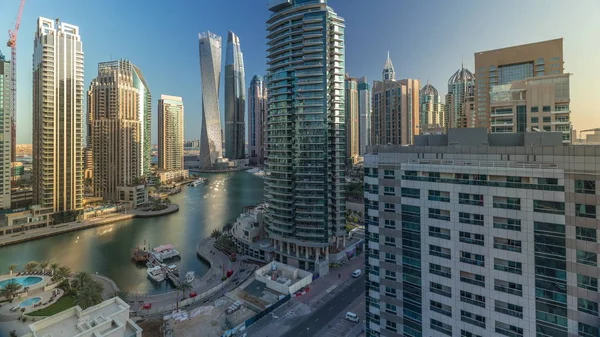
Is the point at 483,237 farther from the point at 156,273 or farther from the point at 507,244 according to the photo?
the point at 156,273

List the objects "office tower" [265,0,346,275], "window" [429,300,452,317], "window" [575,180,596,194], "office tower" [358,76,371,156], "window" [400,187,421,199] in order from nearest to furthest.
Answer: "window" [575,180,596,194], "window" [429,300,452,317], "window" [400,187,421,199], "office tower" [265,0,346,275], "office tower" [358,76,371,156]

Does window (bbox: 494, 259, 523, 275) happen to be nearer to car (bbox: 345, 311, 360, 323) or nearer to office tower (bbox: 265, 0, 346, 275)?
car (bbox: 345, 311, 360, 323)

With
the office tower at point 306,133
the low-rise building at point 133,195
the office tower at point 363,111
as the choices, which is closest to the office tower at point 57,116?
the low-rise building at point 133,195

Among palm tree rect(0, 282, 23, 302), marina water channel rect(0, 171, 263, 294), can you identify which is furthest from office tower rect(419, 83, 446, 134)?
palm tree rect(0, 282, 23, 302)

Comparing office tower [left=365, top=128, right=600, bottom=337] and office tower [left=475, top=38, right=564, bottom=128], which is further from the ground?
office tower [left=475, top=38, right=564, bottom=128]

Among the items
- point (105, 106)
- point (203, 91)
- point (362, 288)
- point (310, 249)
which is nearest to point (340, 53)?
point (310, 249)

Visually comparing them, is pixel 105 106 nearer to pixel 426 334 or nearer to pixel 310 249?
pixel 310 249
